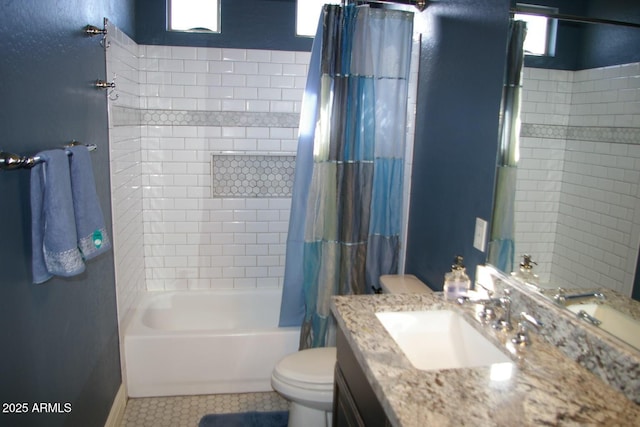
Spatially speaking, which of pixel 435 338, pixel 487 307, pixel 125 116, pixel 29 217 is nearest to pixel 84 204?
pixel 29 217

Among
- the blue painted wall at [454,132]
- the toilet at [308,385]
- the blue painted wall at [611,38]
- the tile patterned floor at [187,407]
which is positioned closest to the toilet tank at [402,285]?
the blue painted wall at [454,132]

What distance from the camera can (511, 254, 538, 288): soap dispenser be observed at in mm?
1596

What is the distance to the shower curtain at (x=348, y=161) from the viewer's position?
8.03 ft

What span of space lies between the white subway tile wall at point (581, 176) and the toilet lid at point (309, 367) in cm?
102

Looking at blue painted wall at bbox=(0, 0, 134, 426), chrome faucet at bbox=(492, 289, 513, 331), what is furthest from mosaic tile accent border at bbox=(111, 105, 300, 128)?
chrome faucet at bbox=(492, 289, 513, 331)

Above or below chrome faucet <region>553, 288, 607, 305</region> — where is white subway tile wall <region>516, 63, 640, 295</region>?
above

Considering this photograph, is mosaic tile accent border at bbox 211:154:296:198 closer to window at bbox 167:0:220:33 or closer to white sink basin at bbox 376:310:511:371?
window at bbox 167:0:220:33

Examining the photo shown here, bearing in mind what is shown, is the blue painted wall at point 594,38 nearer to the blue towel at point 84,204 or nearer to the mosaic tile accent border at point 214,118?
the blue towel at point 84,204

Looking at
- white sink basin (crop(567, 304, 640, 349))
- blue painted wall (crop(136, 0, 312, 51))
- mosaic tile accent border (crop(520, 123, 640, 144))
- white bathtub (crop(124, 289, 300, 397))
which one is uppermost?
blue painted wall (crop(136, 0, 312, 51))

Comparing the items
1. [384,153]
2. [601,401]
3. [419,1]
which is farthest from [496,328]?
[419,1]

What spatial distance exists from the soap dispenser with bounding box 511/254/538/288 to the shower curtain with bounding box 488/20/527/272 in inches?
3.0

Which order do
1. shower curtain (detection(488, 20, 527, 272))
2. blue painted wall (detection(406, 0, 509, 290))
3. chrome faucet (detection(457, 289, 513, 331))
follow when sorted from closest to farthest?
chrome faucet (detection(457, 289, 513, 331)), shower curtain (detection(488, 20, 527, 272)), blue painted wall (detection(406, 0, 509, 290))

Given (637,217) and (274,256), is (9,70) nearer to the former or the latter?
(637,217)

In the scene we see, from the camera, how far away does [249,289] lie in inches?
132
